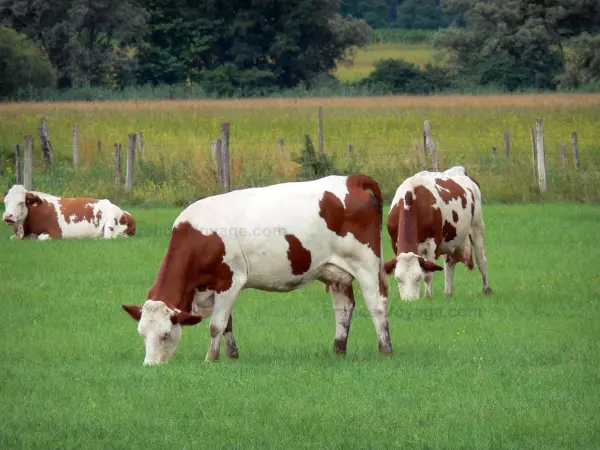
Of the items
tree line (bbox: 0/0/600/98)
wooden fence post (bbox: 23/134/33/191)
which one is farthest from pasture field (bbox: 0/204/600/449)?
tree line (bbox: 0/0/600/98)

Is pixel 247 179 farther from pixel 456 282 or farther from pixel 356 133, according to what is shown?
pixel 356 133

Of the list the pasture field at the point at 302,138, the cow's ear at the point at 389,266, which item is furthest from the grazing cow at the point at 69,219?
the cow's ear at the point at 389,266

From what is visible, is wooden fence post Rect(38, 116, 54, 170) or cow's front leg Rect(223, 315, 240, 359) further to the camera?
wooden fence post Rect(38, 116, 54, 170)

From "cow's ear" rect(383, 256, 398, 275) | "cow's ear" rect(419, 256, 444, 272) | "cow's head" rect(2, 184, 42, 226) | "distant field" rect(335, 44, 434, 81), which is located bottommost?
"distant field" rect(335, 44, 434, 81)

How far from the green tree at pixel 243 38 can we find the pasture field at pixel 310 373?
5505 centimetres

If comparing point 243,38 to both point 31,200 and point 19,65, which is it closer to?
point 19,65

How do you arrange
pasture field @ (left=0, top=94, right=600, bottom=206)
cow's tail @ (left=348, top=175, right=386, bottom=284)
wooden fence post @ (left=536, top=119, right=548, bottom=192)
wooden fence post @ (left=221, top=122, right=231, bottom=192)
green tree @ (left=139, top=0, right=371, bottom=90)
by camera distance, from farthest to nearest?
1. green tree @ (left=139, top=0, right=371, bottom=90)
2. pasture field @ (left=0, top=94, right=600, bottom=206)
3. wooden fence post @ (left=536, top=119, right=548, bottom=192)
4. wooden fence post @ (left=221, top=122, right=231, bottom=192)
5. cow's tail @ (left=348, top=175, right=386, bottom=284)

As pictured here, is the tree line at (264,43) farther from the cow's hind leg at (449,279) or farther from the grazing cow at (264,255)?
the grazing cow at (264,255)

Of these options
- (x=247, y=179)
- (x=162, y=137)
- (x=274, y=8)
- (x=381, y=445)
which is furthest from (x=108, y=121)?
(x=381, y=445)

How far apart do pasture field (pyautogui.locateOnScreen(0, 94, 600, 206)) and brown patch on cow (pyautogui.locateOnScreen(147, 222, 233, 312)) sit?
15926 millimetres

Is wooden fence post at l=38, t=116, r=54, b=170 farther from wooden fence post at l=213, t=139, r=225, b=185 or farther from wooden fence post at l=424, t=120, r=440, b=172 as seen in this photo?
wooden fence post at l=424, t=120, r=440, b=172

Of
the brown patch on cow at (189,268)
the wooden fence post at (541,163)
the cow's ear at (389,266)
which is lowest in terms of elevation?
the wooden fence post at (541,163)

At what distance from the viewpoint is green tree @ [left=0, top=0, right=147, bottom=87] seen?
65438 mm

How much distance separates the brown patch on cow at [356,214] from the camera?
40.6ft
